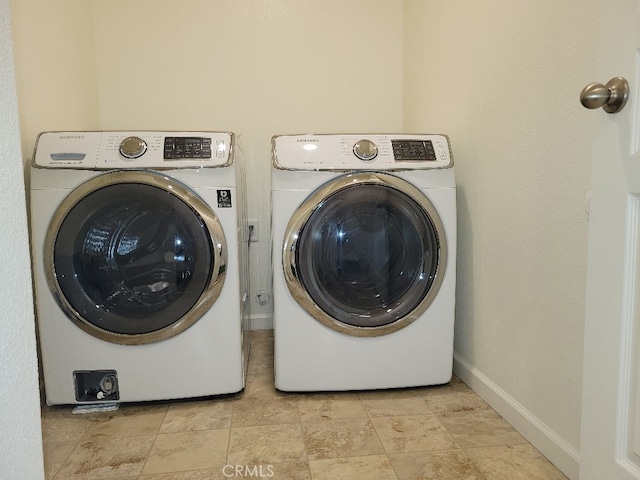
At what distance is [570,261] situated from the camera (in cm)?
118

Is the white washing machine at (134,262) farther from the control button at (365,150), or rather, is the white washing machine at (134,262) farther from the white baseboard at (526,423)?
the white baseboard at (526,423)

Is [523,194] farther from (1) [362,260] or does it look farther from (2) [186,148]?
(2) [186,148]

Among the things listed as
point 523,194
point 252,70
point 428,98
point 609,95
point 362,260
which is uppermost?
point 252,70

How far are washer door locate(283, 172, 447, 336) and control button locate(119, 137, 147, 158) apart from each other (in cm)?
55

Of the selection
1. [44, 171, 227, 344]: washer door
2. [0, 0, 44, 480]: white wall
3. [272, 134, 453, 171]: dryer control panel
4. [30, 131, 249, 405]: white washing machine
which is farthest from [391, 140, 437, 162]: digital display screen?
[0, 0, 44, 480]: white wall

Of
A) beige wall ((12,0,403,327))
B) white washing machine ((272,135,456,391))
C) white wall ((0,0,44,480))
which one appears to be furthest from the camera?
beige wall ((12,0,403,327))

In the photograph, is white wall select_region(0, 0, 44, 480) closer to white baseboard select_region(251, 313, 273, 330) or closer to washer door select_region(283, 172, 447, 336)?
washer door select_region(283, 172, 447, 336)

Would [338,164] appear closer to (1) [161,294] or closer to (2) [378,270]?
(2) [378,270]

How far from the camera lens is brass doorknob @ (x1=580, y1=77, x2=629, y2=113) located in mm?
782

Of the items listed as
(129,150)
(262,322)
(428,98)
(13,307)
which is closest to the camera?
(13,307)

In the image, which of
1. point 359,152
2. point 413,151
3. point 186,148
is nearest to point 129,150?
point 186,148

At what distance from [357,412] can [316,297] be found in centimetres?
42

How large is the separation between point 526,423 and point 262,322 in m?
1.48

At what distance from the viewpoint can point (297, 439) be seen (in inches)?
54.9
